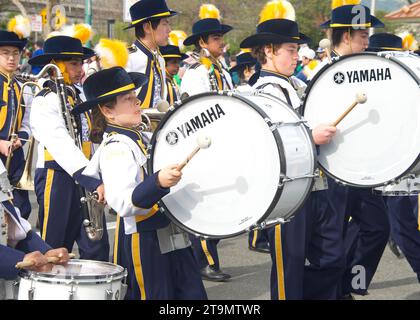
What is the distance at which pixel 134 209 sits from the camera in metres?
4.09

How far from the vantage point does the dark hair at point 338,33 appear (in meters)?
6.05

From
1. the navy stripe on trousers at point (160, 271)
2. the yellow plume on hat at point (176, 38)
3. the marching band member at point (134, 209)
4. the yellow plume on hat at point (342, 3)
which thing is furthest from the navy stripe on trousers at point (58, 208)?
the yellow plume on hat at point (176, 38)

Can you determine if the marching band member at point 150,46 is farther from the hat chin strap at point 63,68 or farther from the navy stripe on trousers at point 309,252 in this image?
the navy stripe on trousers at point 309,252

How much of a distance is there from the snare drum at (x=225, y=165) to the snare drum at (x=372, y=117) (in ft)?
3.39

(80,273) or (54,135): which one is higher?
(54,135)

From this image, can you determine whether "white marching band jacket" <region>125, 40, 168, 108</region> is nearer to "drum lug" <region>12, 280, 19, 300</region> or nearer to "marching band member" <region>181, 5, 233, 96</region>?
"marching band member" <region>181, 5, 233, 96</region>

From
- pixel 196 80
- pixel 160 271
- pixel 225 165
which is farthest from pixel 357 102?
pixel 196 80

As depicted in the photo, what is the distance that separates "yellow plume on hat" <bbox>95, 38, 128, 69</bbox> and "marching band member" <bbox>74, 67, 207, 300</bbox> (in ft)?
1.80

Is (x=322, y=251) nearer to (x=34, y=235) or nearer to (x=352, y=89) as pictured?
(x=352, y=89)

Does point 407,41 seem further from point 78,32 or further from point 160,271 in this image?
point 160,271

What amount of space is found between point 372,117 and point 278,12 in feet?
3.30

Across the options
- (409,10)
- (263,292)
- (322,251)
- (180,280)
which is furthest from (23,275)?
(409,10)

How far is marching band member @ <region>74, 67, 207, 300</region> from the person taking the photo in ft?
13.6
